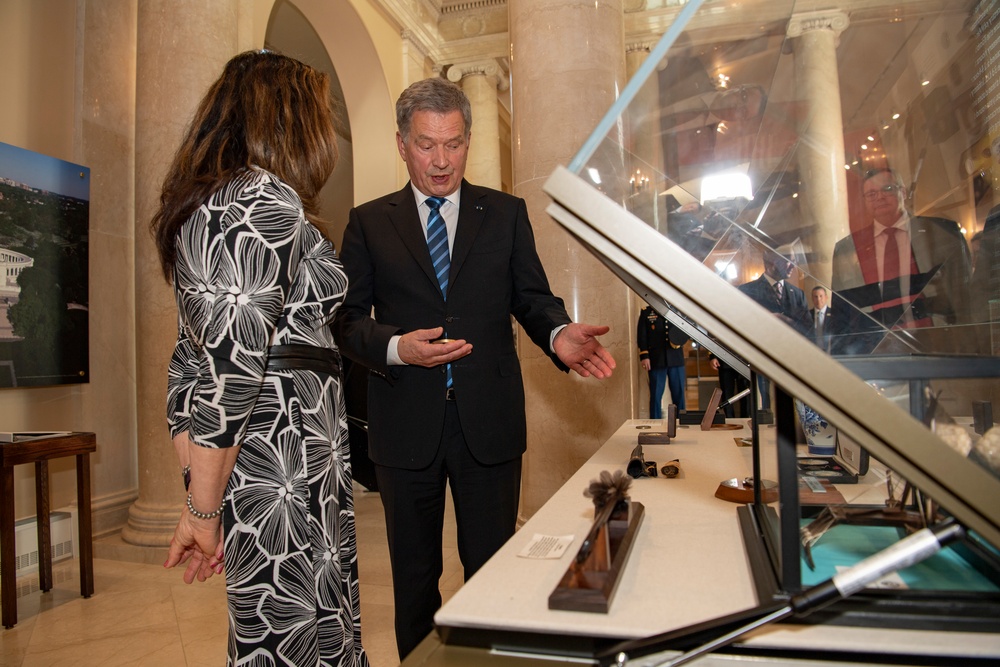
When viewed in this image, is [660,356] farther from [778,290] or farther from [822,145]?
[778,290]

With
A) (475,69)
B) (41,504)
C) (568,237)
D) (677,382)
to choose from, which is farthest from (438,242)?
(475,69)

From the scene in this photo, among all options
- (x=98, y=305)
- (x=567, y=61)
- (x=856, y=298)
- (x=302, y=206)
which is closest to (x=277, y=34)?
(x=98, y=305)

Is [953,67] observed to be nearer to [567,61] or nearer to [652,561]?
[652,561]

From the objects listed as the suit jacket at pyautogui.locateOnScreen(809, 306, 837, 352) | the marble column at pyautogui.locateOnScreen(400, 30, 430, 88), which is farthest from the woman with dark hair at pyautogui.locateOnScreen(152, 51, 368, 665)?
the marble column at pyautogui.locateOnScreen(400, 30, 430, 88)

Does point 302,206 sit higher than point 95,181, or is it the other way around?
point 95,181

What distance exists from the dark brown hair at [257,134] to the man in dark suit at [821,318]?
1.02 m

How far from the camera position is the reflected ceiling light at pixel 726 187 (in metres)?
1.04

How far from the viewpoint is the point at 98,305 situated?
4977 millimetres

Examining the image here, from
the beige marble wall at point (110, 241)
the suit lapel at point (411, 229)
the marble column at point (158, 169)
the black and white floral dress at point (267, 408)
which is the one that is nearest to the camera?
the black and white floral dress at point (267, 408)

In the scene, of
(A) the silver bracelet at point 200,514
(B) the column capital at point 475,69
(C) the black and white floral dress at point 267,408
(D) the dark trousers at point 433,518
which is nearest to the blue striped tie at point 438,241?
(D) the dark trousers at point 433,518

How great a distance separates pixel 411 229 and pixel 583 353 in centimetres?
67

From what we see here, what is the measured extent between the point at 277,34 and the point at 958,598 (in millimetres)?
11502

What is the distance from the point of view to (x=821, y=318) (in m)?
1.04

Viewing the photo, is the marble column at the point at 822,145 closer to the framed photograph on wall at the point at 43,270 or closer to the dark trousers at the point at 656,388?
the framed photograph on wall at the point at 43,270
